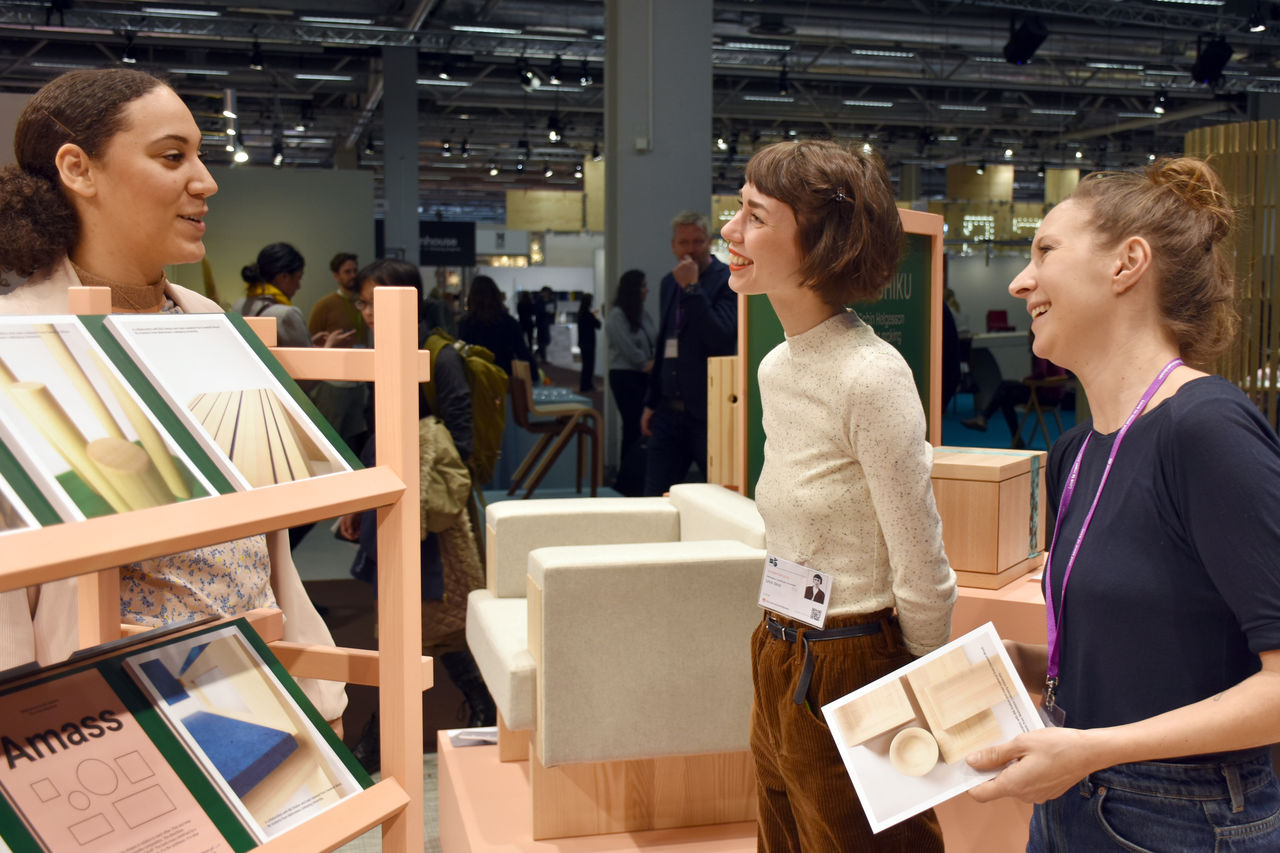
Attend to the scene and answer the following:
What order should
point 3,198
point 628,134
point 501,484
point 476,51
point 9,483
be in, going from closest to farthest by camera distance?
point 9,483, point 3,198, point 628,134, point 501,484, point 476,51

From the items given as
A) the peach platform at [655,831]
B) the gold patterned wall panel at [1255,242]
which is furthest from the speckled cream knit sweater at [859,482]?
the gold patterned wall panel at [1255,242]

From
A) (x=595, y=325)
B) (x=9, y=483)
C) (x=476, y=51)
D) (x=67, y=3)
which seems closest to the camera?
Answer: (x=9, y=483)

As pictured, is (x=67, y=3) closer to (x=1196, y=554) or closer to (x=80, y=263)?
(x=80, y=263)

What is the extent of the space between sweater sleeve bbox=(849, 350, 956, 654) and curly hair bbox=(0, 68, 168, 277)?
1.11 meters

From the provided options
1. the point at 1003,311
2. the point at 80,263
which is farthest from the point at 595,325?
the point at 80,263

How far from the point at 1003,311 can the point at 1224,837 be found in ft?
51.1

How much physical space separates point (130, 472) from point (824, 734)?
1049 millimetres

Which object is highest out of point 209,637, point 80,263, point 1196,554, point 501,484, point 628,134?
point 628,134

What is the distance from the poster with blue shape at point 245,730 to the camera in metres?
1.20

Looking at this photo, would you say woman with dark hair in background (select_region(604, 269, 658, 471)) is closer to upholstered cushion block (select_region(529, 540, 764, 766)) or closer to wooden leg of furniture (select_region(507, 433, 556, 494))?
wooden leg of furniture (select_region(507, 433, 556, 494))

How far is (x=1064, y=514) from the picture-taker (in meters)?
1.40

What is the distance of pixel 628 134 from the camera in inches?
245

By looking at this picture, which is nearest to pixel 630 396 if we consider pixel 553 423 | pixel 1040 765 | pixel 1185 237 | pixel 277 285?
pixel 553 423

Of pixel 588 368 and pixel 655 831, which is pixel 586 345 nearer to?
pixel 588 368
